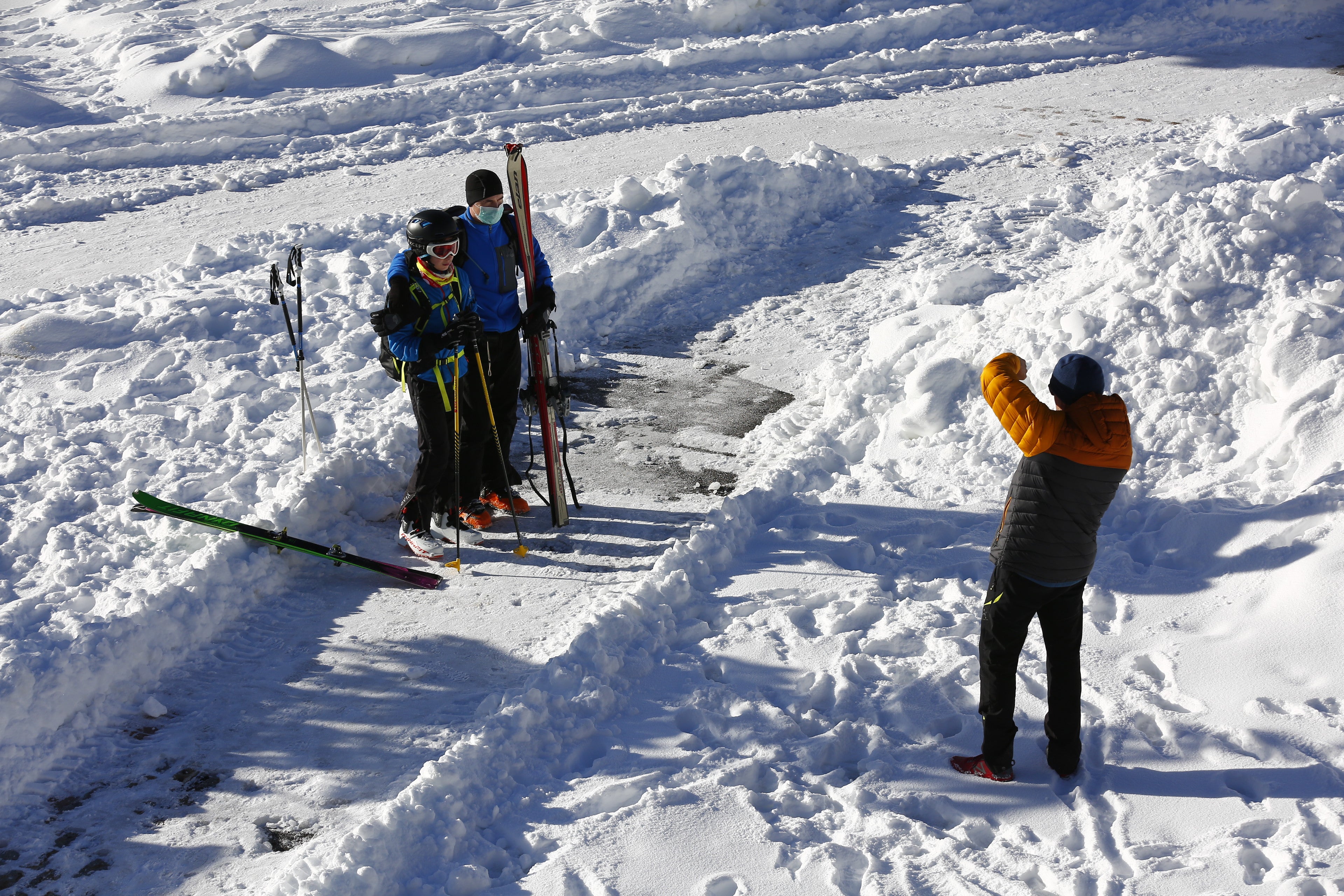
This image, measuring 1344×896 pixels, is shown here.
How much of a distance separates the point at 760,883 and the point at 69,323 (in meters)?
7.82

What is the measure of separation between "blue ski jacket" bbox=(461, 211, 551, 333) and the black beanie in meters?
0.13

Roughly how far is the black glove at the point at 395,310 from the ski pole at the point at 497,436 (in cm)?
43

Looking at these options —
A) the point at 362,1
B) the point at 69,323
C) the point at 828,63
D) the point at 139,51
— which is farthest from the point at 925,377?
the point at 362,1

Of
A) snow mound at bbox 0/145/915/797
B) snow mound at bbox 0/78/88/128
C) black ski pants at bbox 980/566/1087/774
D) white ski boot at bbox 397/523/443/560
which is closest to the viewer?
black ski pants at bbox 980/566/1087/774

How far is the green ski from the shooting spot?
565 centimetres

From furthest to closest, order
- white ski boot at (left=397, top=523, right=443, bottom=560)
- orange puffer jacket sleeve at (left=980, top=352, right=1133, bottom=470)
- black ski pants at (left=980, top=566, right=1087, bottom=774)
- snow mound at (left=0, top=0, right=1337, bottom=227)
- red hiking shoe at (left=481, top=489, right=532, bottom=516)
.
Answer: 1. snow mound at (left=0, top=0, right=1337, bottom=227)
2. red hiking shoe at (left=481, top=489, right=532, bottom=516)
3. white ski boot at (left=397, top=523, right=443, bottom=560)
4. black ski pants at (left=980, top=566, right=1087, bottom=774)
5. orange puffer jacket sleeve at (left=980, top=352, right=1133, bottom=470)

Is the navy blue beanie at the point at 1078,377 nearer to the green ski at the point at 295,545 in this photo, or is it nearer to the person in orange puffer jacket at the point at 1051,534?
the person in orange puffer jacket at the point at 1051,534

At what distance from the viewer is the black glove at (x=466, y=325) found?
215 inches

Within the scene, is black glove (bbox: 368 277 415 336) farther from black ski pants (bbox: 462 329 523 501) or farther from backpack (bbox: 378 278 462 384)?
black ski pants (bbox: 462 329 523 501)

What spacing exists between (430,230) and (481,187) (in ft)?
2.01

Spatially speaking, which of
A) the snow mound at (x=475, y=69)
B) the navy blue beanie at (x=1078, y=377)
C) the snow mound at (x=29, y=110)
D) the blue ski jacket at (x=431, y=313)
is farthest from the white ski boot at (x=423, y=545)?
the snow mound at (x=29, y=110)

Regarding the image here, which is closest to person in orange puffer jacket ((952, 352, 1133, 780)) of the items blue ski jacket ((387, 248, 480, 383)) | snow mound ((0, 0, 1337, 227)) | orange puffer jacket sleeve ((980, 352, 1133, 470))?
orange puffer jacket sleeve ((980, 352, 1133, 470))

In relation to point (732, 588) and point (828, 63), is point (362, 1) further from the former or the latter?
A: point (732, 588)

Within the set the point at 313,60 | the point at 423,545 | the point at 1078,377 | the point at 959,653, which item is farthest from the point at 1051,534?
the point at 313,60
